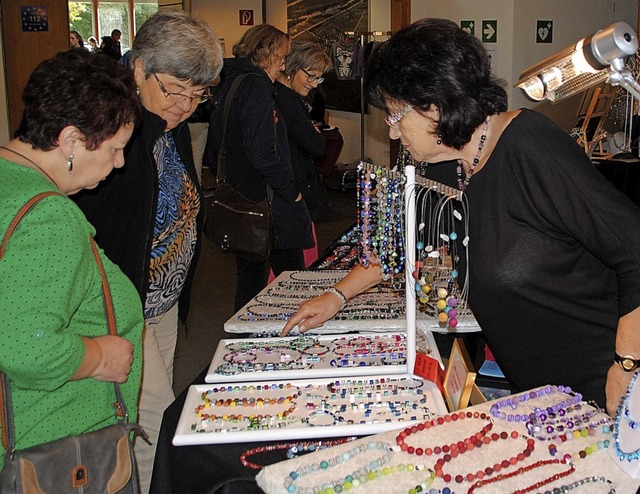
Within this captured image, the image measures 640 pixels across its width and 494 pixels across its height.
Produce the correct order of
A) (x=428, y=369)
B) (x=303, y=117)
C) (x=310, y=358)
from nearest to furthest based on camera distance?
1. (x=428, y=369)
2. (x=310, y=358)
3. (x=303, y=117)

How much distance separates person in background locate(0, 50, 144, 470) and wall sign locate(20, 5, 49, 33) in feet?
16.8

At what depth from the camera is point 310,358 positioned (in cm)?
194

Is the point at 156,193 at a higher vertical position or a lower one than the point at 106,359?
higher

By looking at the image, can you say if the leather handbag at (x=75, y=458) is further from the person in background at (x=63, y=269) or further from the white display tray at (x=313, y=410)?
the white display tray at (x=313, y=410)

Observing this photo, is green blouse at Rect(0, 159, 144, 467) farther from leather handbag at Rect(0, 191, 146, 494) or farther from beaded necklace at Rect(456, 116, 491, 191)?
beaded necklace at Rect(456, 116, 491, 191)

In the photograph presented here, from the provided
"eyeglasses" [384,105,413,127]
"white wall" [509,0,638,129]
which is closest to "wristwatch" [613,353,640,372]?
"eyeglasses" [384,105,413,127]

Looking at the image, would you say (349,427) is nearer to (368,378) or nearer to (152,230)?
(368,378)

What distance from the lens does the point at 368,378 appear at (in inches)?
69.2

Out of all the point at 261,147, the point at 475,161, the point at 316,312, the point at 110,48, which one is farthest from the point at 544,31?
the point at 110,48

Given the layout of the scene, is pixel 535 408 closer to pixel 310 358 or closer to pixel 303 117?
pixel 310 358

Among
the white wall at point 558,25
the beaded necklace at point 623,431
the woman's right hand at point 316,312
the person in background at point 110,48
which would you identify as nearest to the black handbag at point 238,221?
the woman's right hand at point 316,312

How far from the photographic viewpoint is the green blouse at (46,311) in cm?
134

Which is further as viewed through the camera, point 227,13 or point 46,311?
point 227,13

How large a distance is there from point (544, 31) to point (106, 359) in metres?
5.48
